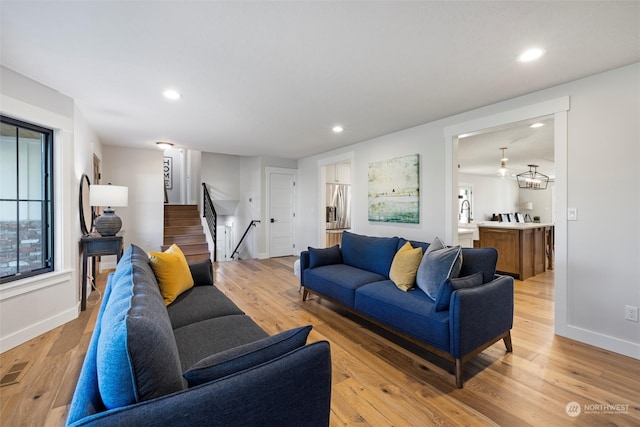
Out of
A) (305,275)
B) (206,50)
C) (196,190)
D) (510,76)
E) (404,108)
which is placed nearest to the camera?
(206,50)

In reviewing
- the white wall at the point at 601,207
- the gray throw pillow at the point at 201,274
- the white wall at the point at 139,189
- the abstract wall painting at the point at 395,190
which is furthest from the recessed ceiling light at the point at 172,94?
the white wall at the point at 601,207

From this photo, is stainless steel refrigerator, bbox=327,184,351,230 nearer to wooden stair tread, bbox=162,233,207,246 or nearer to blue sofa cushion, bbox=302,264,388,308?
wooden stair tread, bbox=162,233,207,246

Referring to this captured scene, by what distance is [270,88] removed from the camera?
270cm

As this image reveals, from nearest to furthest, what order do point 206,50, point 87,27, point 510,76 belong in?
point 87,27 < point 206,50 < point 510,76

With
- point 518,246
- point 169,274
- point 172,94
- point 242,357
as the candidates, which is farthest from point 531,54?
point 518,246

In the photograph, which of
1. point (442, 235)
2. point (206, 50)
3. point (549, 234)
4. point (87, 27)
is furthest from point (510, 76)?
point (549, 234)

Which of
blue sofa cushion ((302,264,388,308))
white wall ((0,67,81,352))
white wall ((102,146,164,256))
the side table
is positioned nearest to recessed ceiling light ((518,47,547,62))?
blue sofa cushion ((302,264,388,308))

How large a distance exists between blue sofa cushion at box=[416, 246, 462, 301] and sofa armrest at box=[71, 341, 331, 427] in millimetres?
1450

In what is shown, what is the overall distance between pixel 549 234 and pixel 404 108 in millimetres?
4476

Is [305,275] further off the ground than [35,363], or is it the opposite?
[305,275]

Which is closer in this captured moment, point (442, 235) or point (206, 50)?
point (206, 50)

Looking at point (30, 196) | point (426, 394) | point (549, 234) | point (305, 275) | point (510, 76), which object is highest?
point (510, 76)

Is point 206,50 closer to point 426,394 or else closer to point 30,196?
point 30,196

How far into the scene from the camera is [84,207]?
352cm
